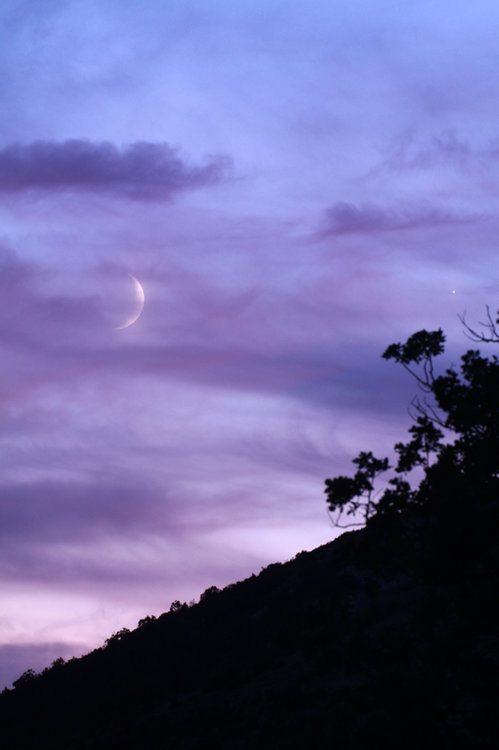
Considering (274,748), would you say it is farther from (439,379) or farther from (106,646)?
(106,646)

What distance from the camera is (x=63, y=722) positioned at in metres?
59.2

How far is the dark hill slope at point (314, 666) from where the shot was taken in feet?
49.6

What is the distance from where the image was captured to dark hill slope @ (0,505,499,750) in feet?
49.6

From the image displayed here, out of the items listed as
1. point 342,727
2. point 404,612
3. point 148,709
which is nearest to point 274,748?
point 342,727

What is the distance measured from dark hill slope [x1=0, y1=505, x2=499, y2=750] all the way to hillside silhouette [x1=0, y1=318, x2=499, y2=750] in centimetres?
6

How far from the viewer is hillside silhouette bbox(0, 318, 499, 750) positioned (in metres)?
14.9

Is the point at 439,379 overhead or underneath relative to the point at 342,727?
overhead

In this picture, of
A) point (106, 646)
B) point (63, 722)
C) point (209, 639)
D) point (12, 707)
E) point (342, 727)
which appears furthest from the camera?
point (106, 646)

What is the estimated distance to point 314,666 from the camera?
15.3 m

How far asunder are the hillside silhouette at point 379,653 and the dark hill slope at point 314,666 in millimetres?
60

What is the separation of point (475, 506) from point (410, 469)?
176 centimetres

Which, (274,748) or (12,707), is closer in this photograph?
(274,748)

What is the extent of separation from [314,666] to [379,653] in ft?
5.26

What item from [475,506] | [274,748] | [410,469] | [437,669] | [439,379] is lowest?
[274,748]
